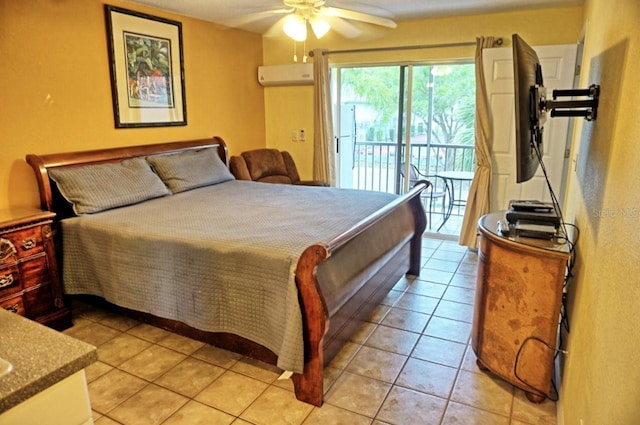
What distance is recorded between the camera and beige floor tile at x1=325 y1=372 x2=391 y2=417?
213 cm

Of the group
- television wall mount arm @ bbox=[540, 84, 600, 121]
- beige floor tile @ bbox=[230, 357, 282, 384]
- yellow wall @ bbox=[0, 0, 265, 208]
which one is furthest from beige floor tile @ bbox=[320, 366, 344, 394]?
yellow wall @ bbox=[0, 0, 265, 208]

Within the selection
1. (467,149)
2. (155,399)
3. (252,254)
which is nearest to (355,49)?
(467,149)

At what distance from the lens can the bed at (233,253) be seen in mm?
2111

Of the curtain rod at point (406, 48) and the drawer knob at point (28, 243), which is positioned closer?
the drawer knob at point (28, 243)

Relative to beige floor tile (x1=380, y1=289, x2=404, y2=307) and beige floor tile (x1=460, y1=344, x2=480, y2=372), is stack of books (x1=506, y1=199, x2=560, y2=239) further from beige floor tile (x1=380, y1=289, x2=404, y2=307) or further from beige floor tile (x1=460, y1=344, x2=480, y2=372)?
beige floor tile (x1=380, y1=289, x2=404, y2=307)

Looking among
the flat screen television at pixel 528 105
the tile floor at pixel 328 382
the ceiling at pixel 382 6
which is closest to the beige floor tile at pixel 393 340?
the tile floor at pixel 328 382

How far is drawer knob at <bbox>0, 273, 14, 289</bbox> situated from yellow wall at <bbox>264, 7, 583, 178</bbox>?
11.3 ft

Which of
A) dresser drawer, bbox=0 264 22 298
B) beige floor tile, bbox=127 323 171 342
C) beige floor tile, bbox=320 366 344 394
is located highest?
dresser drawer, bbox=0 264 22 298

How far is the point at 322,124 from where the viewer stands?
4965 mm

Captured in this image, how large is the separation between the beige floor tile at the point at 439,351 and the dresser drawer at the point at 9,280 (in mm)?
2438

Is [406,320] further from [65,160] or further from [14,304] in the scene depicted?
[65,160]

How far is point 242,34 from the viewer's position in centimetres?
493

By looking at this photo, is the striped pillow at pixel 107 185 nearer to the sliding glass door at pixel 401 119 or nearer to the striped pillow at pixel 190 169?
the striped pillow at pixel 190 169

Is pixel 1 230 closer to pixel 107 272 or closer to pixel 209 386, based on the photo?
pixel 107 272
